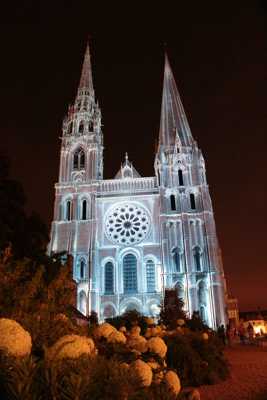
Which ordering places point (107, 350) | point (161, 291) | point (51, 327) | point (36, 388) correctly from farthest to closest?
point (161, 291)
point (107, 350)
point (51, 327)
point (36, 388)

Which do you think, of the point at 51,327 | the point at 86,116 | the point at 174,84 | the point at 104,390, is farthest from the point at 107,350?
the point at 174,84

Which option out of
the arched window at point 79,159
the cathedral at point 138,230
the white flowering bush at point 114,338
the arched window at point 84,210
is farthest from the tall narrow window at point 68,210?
the white flowering bush at point 114,338

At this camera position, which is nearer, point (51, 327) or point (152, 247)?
point (51, 327)

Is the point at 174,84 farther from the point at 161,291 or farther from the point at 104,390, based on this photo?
the point at 104,390

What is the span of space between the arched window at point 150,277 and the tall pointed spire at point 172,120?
16.5 m

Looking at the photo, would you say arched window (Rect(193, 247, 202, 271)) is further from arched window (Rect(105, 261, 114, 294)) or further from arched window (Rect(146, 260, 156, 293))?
arched window (Rect(105, 261, 114, 294))

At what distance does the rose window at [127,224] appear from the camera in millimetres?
37281

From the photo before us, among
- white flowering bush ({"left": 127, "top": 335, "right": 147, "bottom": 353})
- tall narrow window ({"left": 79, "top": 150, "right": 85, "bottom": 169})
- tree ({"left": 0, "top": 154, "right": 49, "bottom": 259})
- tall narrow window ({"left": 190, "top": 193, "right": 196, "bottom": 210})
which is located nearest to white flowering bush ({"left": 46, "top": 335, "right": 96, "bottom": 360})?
white flowering bush ({"left": 127, "top": 335, "right": 147, "bottom": 353})

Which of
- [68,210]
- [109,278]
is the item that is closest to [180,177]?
[68,210]

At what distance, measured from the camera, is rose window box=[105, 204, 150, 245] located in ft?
122

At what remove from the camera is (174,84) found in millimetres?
51438

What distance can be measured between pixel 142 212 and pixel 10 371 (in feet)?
117

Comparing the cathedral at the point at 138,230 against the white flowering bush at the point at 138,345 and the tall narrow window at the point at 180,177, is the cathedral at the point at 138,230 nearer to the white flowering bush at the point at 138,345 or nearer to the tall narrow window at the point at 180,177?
the tall narrow window at the point at 180,177

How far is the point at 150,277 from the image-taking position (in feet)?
116
